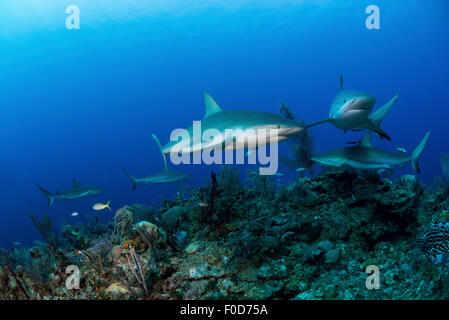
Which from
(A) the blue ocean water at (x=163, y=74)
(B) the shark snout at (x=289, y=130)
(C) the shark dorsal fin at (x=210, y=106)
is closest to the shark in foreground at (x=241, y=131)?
(B) the shark snout at (x=289, y=130)

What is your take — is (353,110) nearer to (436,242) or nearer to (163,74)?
(436,242)

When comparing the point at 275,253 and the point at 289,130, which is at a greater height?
the point at 289,130

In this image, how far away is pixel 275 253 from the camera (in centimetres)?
420

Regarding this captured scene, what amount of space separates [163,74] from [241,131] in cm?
11581

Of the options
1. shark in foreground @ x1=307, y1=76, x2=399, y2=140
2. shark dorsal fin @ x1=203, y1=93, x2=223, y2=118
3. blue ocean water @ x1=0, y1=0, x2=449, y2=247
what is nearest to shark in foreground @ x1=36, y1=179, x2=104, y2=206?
shark dorsal fin @ x1=203, y1=93, x2=223, y2=118

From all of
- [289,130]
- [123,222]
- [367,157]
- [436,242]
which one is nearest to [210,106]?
[289,130]

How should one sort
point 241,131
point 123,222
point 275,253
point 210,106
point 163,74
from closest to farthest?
point 241,131 < point 275,253 < point 123,222 < point 210,106 < point 163,74

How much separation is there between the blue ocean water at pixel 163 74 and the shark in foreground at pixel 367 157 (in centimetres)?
6290

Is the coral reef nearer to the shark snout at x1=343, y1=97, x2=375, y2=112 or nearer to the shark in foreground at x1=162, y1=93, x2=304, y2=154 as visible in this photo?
the shark in foreground at x1=162, y1=93, x2=304, y2=154

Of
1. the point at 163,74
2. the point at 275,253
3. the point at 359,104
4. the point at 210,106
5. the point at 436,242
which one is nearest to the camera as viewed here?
the point at 436,242

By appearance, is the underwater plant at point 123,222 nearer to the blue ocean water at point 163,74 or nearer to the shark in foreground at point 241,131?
the shark in foreground at point 241,131

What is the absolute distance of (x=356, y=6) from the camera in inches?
2601

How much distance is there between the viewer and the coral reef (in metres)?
3.40

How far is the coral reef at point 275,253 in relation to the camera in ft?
11.2
